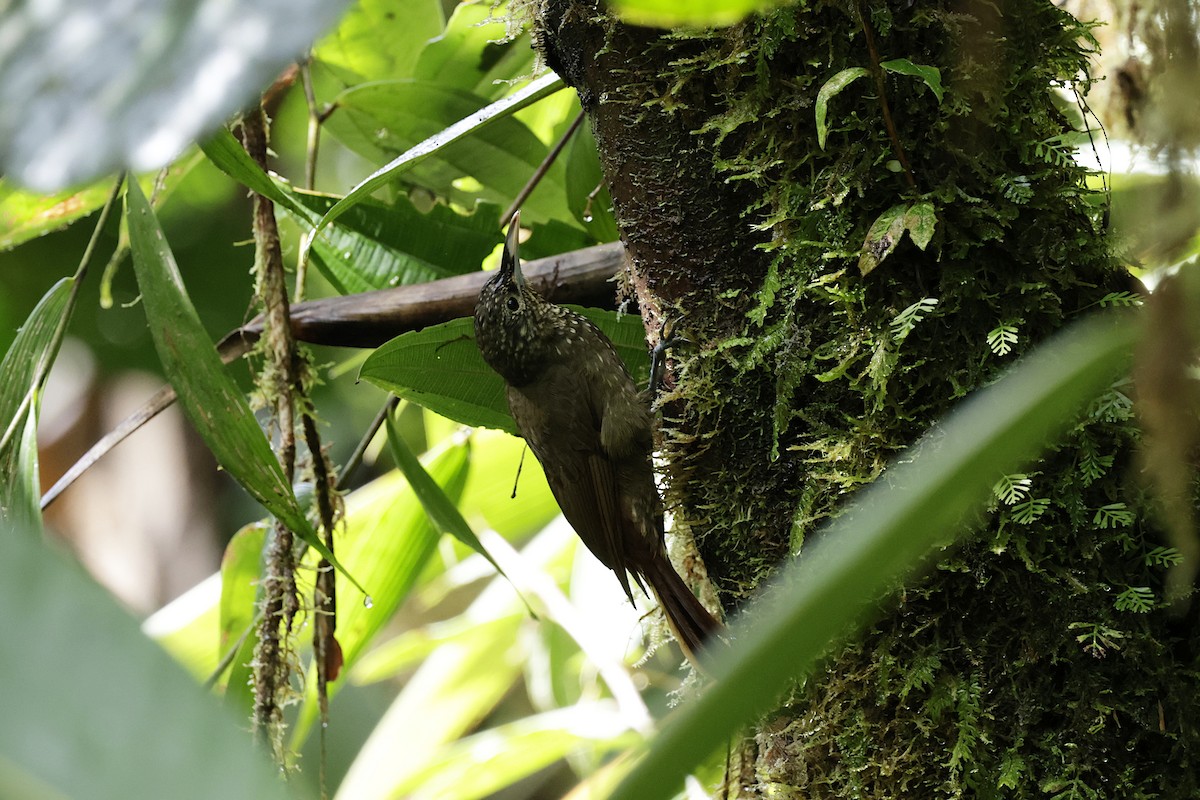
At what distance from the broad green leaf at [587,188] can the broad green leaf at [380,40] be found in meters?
0.50

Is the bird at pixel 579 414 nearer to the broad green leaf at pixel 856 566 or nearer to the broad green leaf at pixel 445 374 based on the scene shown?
the broad green leaf at pixel 445 374

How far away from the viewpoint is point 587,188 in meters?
1.85

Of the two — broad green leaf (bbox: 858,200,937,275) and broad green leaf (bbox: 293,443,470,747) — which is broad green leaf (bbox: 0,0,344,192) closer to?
broad green leaf (bbox: 858,200,937,275)

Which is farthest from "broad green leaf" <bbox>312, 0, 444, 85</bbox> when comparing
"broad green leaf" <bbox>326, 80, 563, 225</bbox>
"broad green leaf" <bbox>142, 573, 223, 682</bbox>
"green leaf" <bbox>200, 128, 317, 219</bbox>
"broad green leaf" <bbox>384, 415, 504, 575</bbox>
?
"broad green leaf" <bbox>142, 573, 223, 682</bbox>

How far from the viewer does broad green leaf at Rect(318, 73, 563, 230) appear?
1.31 metres

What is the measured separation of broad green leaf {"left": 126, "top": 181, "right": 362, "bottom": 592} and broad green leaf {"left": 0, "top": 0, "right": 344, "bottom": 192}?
2.49 feet

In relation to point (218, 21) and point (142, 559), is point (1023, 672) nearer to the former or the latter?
point (218, 21)

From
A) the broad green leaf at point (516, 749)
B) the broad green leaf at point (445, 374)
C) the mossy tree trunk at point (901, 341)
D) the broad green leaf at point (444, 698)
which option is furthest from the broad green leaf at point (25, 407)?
the broad green leaf at point (444, 698)

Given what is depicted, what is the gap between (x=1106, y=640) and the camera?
3.22 feet

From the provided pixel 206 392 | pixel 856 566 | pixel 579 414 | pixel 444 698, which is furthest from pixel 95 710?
pixel 444 698

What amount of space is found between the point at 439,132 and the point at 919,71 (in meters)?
1.06

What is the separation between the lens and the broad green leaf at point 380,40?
6.74 ft

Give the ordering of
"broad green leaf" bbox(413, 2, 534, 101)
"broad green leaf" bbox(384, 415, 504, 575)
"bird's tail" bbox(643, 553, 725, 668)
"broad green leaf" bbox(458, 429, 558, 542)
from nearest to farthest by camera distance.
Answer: "bird's tail" bbox(643, 553, 725, 668)
"broad green leaf" bbox(384, 415, 504, 575)
"broad green leaf" bbox(413, 2, 534, 101)
"broad green leaf" bbox(458, 429, 558, 542)

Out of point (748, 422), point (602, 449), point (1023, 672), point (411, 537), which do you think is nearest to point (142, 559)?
point (411, 537)
